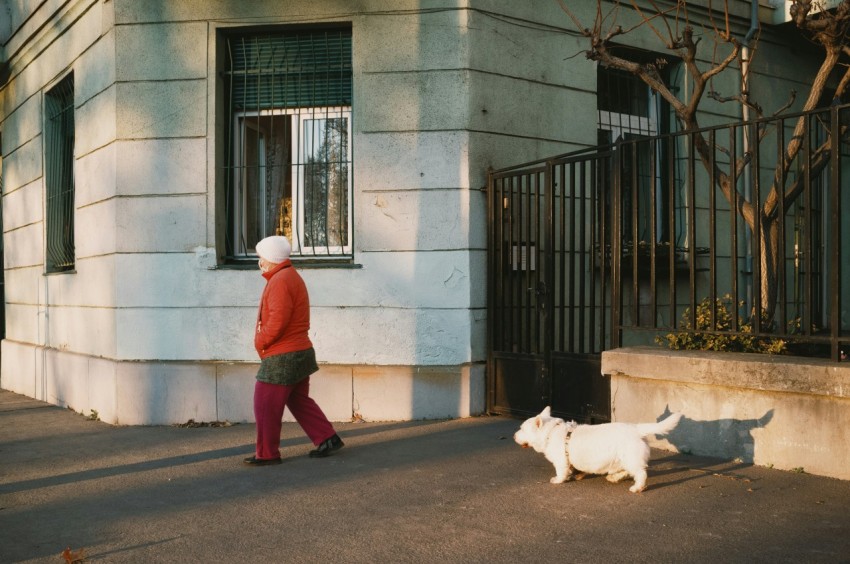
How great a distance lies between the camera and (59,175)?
11.6 metres

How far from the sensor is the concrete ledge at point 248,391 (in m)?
8.49

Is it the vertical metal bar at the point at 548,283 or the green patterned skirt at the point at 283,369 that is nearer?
the green patterned skirt at the point at 283,369

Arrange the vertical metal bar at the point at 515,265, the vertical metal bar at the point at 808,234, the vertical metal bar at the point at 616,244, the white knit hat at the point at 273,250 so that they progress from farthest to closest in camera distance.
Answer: the vertical metal bar at the point at 515,265 → the vertical metal bar at the point at 616,244 → the white knit hat at the point at 273,250 → the vertical metal bar at the point at 808,234

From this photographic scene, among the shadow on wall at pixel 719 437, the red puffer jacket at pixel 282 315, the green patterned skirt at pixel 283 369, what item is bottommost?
the shadow on wall at pixel 719 437

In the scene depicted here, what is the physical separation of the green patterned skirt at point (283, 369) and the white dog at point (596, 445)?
72.8 inches

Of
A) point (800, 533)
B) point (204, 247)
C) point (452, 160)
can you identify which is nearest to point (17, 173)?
point (204, 247)

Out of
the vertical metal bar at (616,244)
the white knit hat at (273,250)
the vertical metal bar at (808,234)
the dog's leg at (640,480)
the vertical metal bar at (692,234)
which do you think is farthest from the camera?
the vertical metal bar at (616,244)

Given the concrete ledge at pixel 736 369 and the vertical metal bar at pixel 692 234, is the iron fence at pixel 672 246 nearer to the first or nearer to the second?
the vertical metal bar at pixel 692 234

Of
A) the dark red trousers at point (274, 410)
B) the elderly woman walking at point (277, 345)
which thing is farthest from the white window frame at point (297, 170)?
the dark red trousers at point (274, 410)

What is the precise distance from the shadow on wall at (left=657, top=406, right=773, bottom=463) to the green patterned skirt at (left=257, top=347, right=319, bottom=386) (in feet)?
8.99

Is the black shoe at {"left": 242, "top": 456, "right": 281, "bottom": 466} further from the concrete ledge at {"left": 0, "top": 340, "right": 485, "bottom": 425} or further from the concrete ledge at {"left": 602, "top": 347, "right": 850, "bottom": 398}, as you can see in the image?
the concrete ledge at {"left": 602, "top": 347, "right": 850, "bottom": 398}

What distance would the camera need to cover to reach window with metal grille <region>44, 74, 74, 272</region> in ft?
37.1

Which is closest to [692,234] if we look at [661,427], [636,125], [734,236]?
[734,236]

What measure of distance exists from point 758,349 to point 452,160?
338cm
